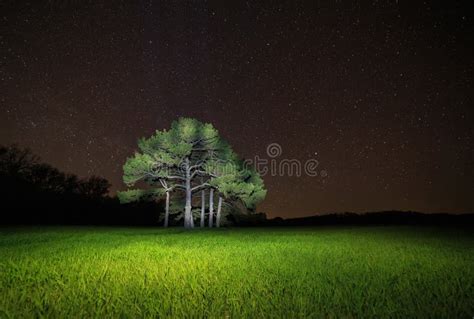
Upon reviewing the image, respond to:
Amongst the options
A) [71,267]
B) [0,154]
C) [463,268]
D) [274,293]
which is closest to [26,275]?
[71,267]

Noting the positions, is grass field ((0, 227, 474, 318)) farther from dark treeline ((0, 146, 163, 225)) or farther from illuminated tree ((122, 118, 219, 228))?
dark treeline ((0, 146, 163, 225))

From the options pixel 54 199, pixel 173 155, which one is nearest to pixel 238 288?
pixel 173 155

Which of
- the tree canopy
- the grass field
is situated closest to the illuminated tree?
the tree canopy

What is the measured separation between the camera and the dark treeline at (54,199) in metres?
49.4

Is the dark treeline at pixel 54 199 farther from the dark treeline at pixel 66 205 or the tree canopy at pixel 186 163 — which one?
the tree canopy at pixel 186 163

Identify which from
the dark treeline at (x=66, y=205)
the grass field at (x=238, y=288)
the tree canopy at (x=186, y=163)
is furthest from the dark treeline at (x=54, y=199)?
the grass field at (x=238, y=288)

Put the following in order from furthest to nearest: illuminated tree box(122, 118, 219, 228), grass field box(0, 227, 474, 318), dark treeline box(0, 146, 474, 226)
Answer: dark treeline box(0, 146, 474, 226) → illuminated tree box(122, 118, 219, 228) → grass field box(0, 227, 474, 318)

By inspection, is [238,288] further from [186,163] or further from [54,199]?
[54,199]

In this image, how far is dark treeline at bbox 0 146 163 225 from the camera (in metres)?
49.4

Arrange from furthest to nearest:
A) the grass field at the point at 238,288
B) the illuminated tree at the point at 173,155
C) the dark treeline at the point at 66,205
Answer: the dark treeline at the point at 66,205
the illuminated tree at the point at 173,155
the grass field at the point at 238,288

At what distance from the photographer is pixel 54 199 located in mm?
54562

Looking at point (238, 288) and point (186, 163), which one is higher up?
point (186, 163)

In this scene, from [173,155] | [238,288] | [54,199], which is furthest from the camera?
[54,199]

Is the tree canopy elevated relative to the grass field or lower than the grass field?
elevated
